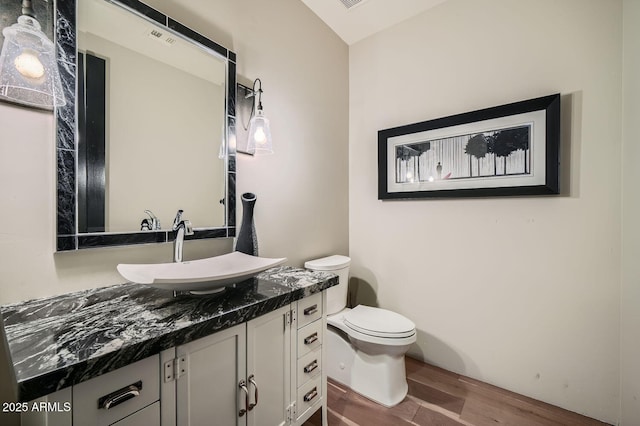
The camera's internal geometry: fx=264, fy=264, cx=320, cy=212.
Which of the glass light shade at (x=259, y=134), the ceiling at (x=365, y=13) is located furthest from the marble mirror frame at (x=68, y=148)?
the ceiling at (x=365, y=13)

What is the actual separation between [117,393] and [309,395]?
899mm

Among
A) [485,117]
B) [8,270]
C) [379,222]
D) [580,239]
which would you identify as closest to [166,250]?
[8,270]

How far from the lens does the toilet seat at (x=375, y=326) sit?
5.15 ft

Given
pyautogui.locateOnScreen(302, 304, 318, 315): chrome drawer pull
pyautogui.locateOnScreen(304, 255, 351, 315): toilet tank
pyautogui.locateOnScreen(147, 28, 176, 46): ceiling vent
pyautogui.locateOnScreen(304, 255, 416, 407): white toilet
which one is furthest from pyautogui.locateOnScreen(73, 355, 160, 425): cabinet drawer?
pyautogui.locateOnScreen(147, 28, 176, 46): ceiling vent

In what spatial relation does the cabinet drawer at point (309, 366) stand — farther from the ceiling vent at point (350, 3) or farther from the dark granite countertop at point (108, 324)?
the ceiling vent at point (350, 3)

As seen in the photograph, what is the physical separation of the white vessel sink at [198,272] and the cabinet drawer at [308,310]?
0.81 ft

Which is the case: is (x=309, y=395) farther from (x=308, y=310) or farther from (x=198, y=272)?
(x=198, y=272)

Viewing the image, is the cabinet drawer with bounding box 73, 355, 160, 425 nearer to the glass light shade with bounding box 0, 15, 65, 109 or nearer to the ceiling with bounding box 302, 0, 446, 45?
the glass light shade with bounding box 0, 15, 65, 109

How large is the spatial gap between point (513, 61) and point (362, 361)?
7.17ft

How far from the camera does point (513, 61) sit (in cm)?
171

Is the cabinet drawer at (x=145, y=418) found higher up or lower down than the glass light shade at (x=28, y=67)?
lower down

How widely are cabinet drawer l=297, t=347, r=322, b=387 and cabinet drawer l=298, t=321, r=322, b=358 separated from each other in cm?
3

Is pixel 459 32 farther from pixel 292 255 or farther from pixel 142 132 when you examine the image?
pixel 142 132

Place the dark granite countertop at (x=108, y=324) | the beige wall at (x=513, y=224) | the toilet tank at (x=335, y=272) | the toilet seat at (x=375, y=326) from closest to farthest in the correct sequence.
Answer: the dark granite countertop at (x=108, y=324), the beige wall at (x=513, y=224), the toilet seat at (x=375, y=326), the toilet tank at (x=335, y=272)
